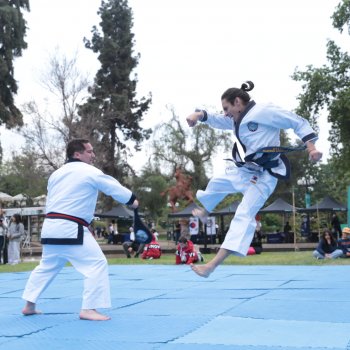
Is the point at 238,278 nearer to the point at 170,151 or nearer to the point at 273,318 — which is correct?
the point at 273,318

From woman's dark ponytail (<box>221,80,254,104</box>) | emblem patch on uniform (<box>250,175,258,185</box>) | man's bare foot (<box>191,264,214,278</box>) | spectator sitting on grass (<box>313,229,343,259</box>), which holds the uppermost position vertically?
woman's dark ponytail (<box>221,80,254,104</box>)

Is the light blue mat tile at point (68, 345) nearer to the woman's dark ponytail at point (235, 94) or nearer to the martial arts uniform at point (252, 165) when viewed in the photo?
the martial arts uniform at point (252, 165)

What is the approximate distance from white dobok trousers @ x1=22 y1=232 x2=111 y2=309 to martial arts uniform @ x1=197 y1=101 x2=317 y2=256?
982mm

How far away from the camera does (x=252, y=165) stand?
4.51 meters

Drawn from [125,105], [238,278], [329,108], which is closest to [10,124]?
[125,105]

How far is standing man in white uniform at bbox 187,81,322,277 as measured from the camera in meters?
4.34

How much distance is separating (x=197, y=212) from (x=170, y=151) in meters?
38.2

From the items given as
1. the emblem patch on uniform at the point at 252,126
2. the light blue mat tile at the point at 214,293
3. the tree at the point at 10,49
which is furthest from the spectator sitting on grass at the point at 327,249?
the tree at the point at 10,49

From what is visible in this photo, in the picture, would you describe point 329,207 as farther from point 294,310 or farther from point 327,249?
point 294,310

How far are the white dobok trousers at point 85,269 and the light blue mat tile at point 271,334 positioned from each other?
2.96ft

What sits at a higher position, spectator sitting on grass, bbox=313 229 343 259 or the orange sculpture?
the orange sculpture

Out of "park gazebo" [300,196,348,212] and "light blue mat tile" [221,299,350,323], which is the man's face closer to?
"light blue mat tile" [221,299,350,323]

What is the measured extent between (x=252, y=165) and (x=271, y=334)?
1464 millimetres

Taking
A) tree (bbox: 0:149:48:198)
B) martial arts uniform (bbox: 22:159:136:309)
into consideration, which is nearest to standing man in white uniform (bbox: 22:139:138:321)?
martial arts uniform (bbox: 22:159:136:309)
